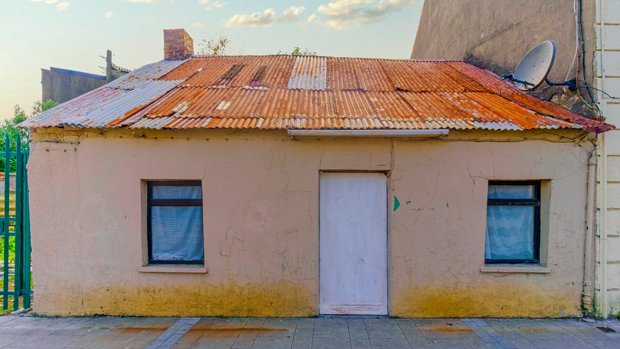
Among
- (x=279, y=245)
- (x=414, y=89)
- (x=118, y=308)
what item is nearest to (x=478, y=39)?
(x=414, y=89)

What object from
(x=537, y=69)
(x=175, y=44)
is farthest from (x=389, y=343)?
(x=175, y=44)

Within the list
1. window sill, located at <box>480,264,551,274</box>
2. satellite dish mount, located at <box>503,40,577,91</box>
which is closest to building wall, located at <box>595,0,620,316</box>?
satellite dish mount, located at <box>503,40,577,91</box>

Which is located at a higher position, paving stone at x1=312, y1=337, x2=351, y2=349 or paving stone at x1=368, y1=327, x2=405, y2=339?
paving stone at x1=312, y1=337, x2=351, y2=349

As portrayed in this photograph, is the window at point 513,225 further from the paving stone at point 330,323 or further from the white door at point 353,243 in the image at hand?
the paving stone at point 330,323

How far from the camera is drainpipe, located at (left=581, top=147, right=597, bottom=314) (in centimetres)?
519

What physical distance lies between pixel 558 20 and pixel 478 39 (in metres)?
2.79

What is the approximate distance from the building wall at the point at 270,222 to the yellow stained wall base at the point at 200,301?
0.05ft

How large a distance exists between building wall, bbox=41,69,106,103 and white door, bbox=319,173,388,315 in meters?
9.12

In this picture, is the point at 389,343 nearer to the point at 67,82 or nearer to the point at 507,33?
the point at 507,33

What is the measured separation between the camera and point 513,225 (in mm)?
5488

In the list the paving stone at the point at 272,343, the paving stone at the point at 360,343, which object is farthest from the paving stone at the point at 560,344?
the paving stone at the point at 272,343

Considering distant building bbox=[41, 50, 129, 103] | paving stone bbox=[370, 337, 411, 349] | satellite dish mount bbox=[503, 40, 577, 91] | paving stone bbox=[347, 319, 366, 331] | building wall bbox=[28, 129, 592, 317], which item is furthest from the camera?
distant building bbox=[41, 50, 129, 103]

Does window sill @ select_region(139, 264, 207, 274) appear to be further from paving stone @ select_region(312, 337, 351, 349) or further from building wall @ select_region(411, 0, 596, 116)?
building wall @ select_region(411, 0, 596, 116)

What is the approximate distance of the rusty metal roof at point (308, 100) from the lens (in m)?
5.03
